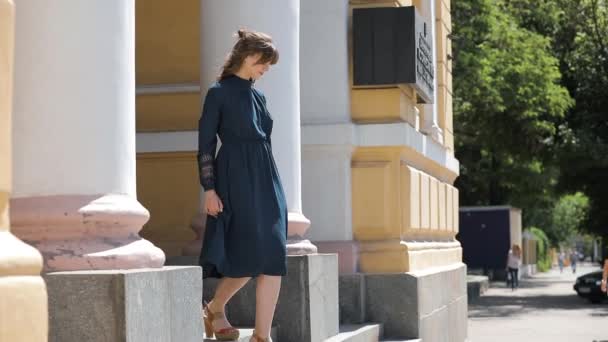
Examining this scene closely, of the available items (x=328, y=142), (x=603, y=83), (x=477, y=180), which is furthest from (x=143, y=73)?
(x=477, y=180)

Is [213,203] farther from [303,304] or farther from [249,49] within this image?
[303,304]

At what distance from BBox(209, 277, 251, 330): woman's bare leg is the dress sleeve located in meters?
0.53

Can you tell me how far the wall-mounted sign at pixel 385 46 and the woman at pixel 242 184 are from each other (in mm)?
4459

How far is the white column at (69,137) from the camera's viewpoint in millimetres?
5188

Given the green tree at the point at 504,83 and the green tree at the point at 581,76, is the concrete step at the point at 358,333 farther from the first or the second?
the green tree at the point at 581,76

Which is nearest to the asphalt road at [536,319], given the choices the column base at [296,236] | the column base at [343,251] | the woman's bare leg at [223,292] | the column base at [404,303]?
the column base at [404,303]

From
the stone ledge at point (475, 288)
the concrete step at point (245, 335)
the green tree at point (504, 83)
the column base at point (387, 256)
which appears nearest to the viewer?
the concrete step at point (245, 335)

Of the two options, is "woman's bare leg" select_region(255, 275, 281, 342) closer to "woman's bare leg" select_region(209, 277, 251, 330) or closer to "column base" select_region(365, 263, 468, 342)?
"woman's bare leg" select_region(209, 277, 251, 330)

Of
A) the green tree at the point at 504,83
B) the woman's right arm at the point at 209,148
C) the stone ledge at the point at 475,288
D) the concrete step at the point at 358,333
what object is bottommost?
the stone ledge at the point at 475,288

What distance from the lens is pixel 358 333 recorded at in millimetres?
8992

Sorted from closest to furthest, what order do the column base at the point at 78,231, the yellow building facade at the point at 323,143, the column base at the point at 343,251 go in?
the column base at the point at 78,231 → the yellow building facade at the point at 323,143 → the column base at the point at 343,251

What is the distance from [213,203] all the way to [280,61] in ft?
8.40

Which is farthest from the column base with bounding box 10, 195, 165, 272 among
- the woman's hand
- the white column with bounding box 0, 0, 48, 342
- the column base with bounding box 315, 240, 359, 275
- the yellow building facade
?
the column base with bounding box 315, 240, 359, 275

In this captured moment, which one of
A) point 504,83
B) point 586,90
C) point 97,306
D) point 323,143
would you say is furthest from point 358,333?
point 586,90
